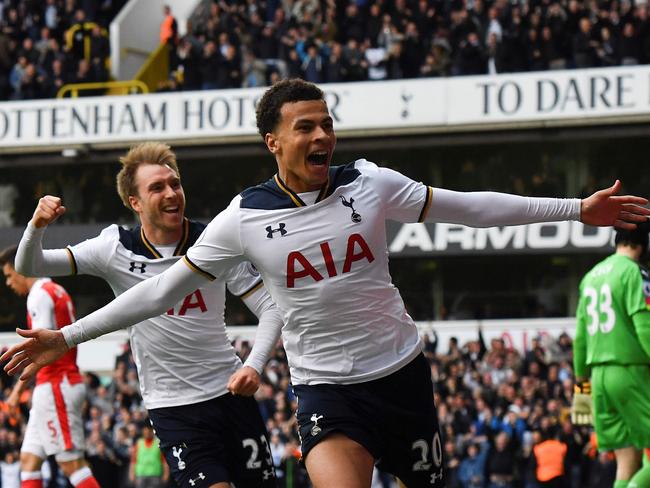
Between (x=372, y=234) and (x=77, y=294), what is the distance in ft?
74.9

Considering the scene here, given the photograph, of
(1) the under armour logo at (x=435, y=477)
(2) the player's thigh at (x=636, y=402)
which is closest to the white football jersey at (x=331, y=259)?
(1) the under armour logo at (x=435, y=477)

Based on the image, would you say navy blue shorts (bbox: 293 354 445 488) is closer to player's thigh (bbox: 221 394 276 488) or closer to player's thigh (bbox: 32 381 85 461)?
player's thigh (bbox: 221 394 276 488)

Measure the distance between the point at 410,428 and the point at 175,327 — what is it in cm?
168

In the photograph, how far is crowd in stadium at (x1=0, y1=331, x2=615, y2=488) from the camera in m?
16.0

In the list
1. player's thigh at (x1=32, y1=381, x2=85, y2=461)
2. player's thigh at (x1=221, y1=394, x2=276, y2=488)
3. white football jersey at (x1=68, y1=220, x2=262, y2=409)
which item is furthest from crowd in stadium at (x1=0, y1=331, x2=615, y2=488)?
white football jersey at (x1=68, y1=220, x2=262, y2=409)

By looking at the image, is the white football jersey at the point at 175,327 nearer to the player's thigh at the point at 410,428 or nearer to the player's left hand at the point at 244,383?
the player's left hand at the point at 244,383

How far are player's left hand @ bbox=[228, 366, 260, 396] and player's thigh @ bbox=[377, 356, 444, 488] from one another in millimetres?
791

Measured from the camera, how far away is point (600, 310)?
358 inches

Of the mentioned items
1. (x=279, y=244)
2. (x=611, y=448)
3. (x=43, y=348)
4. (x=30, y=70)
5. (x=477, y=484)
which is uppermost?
(x=30, y=70)

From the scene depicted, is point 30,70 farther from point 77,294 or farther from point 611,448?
point 611,448

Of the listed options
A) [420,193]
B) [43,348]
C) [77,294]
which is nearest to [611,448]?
[420,193]

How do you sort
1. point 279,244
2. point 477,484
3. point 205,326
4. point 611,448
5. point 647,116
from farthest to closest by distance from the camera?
1. point 647,116
2. point 477,484
3. point 611,448
4. point 205,326
5. point 279,244

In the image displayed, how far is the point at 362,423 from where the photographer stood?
553cm

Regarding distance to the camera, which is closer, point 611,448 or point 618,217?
point 618,217
